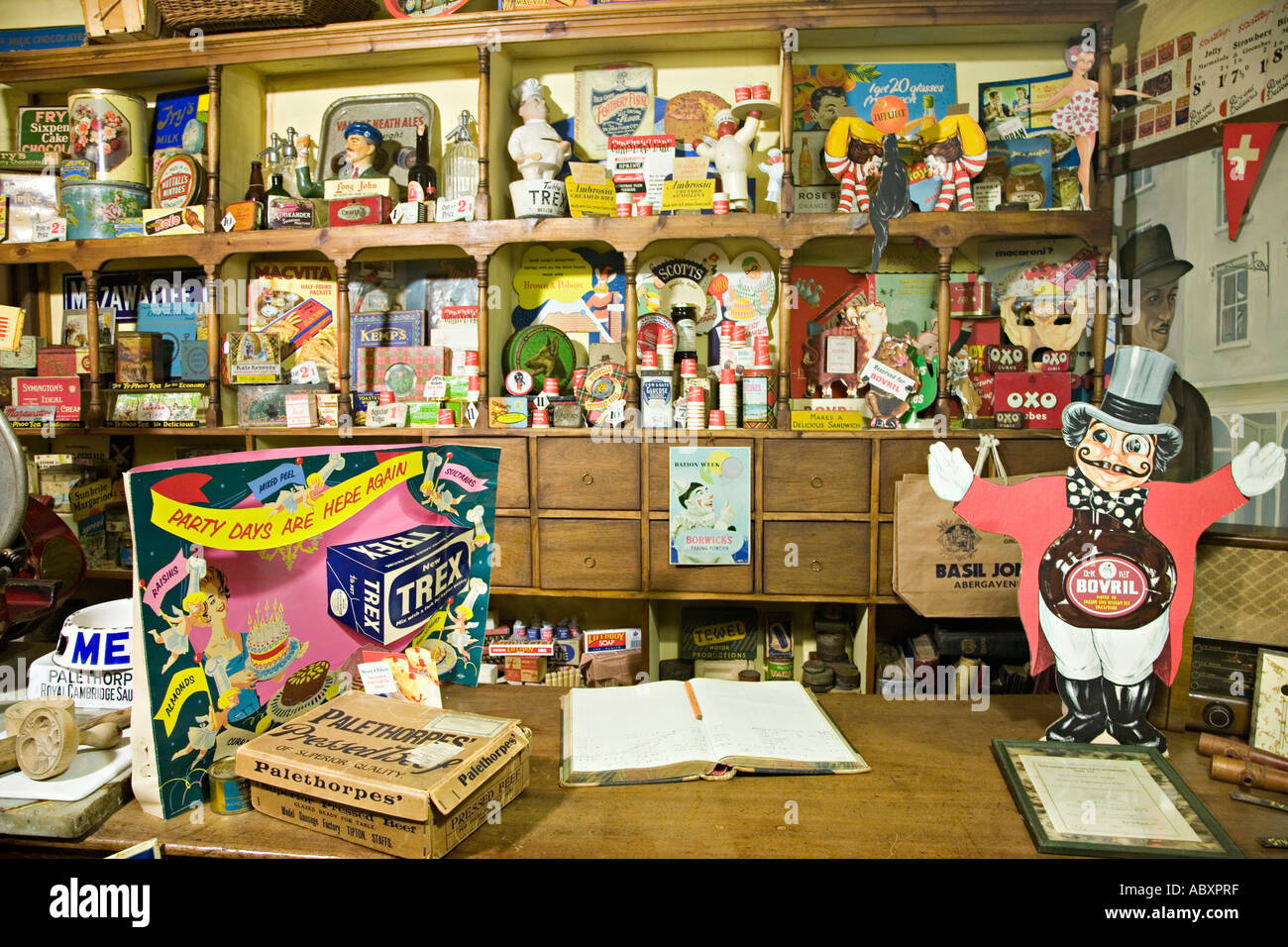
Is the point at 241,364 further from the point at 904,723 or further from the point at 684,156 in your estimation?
the point at 904,723

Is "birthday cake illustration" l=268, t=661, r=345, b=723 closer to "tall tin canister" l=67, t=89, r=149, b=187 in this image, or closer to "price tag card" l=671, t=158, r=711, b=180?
"price tag card" l=671, t=158, r=711, b=180

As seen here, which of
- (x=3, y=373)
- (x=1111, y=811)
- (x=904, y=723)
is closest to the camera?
(x=1111, y=811)

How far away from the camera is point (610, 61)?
303 cm

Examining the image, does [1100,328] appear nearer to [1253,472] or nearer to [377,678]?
[1253,472]

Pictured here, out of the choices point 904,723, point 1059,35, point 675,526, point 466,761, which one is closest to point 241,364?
point 675,526

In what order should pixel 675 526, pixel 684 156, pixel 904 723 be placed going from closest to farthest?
pixel 904 723, pixel 675 526, pixel 684 156

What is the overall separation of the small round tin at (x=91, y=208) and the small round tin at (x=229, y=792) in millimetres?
2911

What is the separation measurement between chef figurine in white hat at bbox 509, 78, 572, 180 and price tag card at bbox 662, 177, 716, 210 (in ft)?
1.56

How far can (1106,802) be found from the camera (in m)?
1.09

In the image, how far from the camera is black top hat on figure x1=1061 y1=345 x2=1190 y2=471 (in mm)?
1229

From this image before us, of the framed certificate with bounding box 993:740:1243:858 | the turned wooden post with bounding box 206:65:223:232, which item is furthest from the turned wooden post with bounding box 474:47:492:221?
the framed certificate with bounding box 993:740:1243:858

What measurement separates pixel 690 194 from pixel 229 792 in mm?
2336

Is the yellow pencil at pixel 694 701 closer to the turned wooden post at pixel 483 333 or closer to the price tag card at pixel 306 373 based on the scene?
the turned wooden post at pixel 483 333
